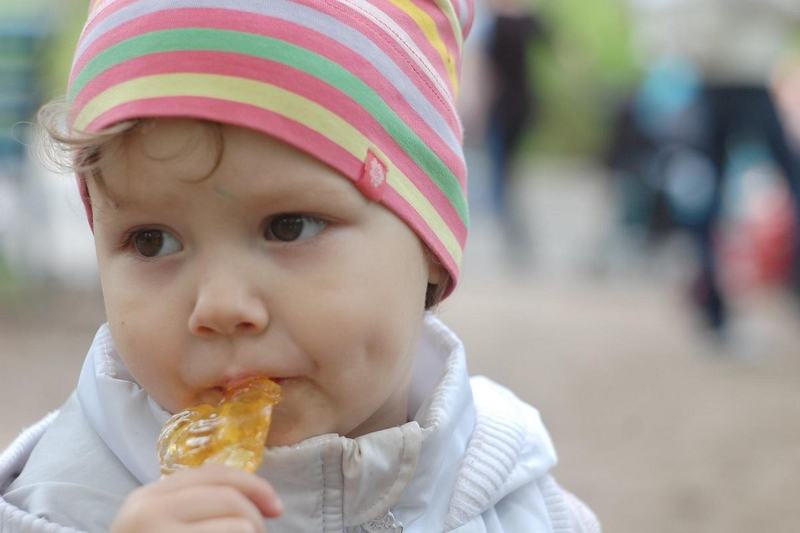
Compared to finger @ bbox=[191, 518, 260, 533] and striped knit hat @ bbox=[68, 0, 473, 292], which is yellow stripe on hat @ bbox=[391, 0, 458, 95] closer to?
striped knit hat @ bbox=[68, 0, 473, 292]

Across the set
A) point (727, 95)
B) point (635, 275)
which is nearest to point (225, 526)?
point (727, 95)

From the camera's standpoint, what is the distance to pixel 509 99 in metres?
10.4

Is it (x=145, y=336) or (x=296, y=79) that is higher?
(x=296, y=79)

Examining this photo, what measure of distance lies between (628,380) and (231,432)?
15.4ft

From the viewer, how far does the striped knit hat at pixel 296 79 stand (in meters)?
1.64

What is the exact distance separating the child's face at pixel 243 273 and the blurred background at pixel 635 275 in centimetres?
26

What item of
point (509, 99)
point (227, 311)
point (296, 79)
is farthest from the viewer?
point (509, 99)

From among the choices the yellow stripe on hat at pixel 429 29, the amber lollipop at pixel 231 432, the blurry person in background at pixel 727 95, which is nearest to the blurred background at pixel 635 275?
the blurry person in background at pixel 727 95

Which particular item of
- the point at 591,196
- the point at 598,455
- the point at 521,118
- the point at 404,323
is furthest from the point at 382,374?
the point at 591,196

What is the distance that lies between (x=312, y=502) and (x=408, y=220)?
414 millimetres

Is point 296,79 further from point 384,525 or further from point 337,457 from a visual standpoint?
point 384,525

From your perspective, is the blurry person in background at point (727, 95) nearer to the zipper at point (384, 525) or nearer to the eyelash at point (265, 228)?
the zipper at point (384, 525)

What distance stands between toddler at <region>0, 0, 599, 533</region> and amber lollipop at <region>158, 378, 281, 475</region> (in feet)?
0.08

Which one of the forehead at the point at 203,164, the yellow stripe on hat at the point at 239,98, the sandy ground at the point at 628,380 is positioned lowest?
the forehead at the point at 203,164
